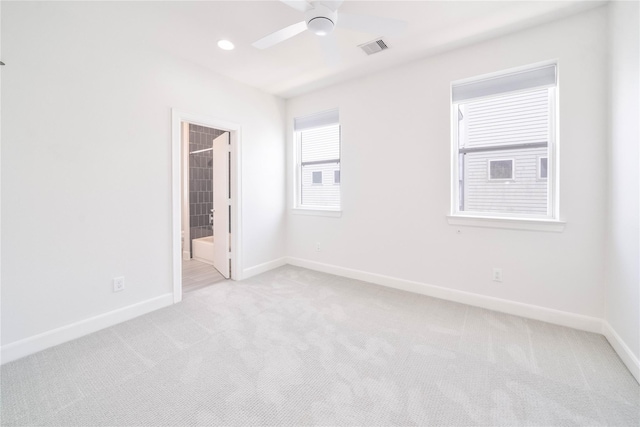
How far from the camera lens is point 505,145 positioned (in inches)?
106

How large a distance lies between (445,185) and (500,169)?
52 cm

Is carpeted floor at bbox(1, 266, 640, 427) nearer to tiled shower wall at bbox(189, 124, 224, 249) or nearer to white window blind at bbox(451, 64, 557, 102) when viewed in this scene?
white window blind at bbox(451, 64, 557, 102)

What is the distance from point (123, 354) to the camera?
2049mm

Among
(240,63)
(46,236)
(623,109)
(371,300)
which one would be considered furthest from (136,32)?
(623,109)

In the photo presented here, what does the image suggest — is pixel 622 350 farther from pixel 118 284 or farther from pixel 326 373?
pixel 118 284

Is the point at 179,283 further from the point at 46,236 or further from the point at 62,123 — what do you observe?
the point at 62,123

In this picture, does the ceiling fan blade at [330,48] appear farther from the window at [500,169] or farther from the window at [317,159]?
the window at [500,169]

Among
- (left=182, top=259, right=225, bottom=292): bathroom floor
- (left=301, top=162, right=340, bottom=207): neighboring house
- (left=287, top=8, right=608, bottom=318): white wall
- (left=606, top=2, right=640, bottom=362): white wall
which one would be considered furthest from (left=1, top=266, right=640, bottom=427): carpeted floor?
(left=301, top=162, right=340, bottom=207): neighboring house

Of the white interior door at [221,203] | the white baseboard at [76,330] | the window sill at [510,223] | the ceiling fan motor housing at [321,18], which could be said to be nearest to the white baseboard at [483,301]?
the window sill at [510,223]

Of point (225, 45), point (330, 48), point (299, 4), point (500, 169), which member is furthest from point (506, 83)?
point (225, 45)

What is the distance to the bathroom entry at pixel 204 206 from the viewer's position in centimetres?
383

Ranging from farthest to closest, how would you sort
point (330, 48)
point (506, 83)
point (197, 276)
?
1. point (197, 276)
2. point (506, 83)
3. point (330, 48)

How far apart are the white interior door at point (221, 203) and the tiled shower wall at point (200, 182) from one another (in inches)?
49.2

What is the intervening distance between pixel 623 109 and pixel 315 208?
10.6 feet
